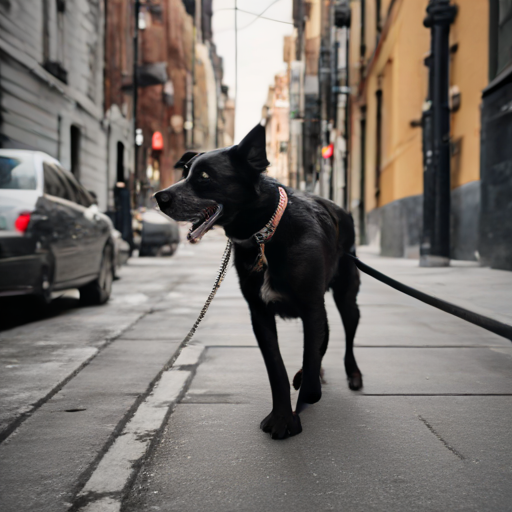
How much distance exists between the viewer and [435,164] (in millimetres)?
14430

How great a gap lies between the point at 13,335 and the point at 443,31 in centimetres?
1117

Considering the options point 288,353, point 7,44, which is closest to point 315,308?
point 288,353

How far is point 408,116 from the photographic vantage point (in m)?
19.8

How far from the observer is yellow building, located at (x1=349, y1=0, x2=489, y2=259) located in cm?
1548

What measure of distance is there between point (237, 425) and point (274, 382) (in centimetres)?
34

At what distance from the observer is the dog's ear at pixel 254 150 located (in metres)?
3.43

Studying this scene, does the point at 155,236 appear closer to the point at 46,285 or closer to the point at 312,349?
the point at 46,285

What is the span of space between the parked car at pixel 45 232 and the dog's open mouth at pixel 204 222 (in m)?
3.69

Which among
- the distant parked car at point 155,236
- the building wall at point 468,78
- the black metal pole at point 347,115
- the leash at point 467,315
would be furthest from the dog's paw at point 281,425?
the black metal pole at point 347,115

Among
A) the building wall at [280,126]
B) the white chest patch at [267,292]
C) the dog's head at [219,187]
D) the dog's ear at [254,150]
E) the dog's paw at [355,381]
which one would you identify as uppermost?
the building wall at [280,126]

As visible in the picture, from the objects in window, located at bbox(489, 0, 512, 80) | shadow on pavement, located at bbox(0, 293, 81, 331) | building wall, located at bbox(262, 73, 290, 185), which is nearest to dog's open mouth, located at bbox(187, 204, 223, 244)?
shadow on pavement, located at bbox(0, 293, 81, 331)

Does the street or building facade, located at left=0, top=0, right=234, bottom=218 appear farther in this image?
building facade, located at left=0, top=0, right=234, bottom=218

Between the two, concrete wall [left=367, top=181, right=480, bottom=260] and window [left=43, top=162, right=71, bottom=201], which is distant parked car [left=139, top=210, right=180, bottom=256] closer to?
concrete wall [left=367, top=181, right=480, bottom=260]

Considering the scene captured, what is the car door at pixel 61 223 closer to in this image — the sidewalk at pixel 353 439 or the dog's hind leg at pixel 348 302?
the sidewalk at pixel 353 439
